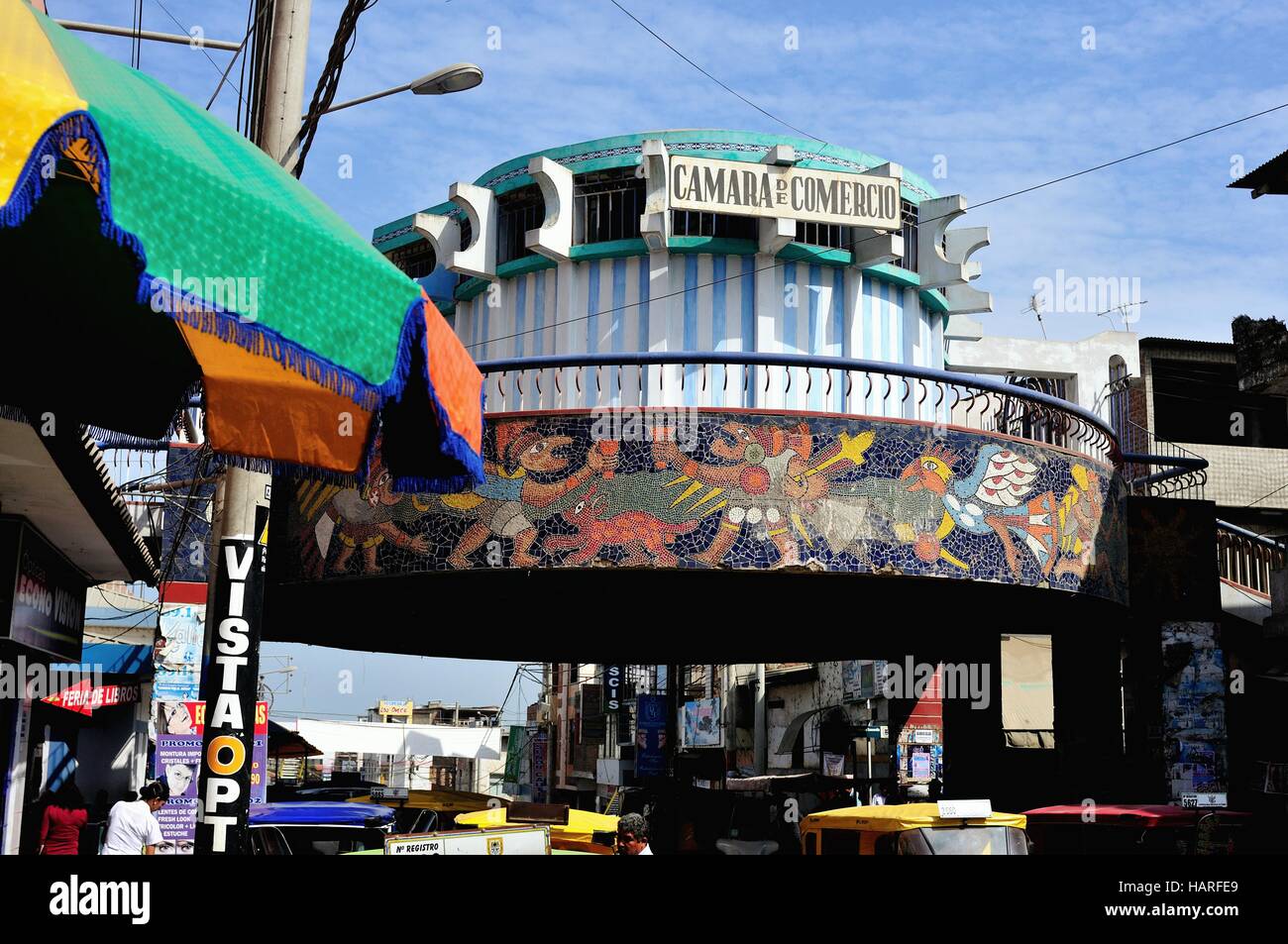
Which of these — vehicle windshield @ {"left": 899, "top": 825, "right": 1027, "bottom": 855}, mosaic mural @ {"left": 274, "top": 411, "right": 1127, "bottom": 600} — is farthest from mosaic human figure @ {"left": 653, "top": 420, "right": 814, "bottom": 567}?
vehicle windshield @ {"left": 899, "top": 825, "right": 1027, "bottom": 855}

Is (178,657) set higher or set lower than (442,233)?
lower

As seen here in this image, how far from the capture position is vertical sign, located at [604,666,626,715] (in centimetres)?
5147

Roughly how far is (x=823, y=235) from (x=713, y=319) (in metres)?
2.13

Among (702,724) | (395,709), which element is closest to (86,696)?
(702,724)

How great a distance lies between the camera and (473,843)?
33.2 ft

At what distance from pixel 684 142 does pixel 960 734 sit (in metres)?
10.7

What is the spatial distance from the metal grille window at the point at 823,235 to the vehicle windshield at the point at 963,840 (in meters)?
10.2

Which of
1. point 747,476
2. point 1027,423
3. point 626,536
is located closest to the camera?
point 626,536

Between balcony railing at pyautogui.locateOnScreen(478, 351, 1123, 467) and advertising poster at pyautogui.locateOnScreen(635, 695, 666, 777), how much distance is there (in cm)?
2295

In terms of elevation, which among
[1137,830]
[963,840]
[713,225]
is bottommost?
[1137,830]

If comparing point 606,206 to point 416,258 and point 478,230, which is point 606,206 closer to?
point 478,230

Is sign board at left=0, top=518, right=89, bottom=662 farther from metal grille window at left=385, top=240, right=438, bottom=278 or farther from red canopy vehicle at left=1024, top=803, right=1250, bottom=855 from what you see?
red canopy vehicle at left=1024, top=803, right=1250, bottom=855

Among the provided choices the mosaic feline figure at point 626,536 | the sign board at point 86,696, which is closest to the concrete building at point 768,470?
the mosaic feline figure at point 626,536
